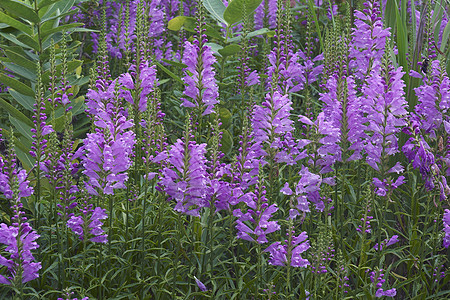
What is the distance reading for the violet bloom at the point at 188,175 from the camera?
330cm

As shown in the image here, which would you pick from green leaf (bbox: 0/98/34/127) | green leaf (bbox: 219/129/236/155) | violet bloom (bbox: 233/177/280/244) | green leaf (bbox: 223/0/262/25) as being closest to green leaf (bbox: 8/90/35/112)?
green leaf (bbox: 0/98/34/127)

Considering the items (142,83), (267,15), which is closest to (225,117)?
(142,83)

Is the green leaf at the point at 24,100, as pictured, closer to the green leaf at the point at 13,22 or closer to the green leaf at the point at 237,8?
the green leaf at the point at 13,22

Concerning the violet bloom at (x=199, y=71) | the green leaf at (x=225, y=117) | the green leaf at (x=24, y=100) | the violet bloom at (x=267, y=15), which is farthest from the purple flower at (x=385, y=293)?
the violet bloom at (x=267, y=15)

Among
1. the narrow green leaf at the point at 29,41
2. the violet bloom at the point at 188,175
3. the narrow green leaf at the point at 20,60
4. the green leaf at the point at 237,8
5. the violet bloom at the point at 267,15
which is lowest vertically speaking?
the violet bloom at the point at 188,175

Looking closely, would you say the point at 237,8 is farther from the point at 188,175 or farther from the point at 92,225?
the point at 92,225

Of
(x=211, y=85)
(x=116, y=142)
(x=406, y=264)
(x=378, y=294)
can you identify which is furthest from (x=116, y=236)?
(x=406, y=264)

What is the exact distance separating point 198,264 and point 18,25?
255 cm

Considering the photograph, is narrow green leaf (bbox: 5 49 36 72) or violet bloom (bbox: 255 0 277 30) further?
violet bloom (bbox: 255 0 277 30)

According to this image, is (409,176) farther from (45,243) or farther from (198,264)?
(45,243)

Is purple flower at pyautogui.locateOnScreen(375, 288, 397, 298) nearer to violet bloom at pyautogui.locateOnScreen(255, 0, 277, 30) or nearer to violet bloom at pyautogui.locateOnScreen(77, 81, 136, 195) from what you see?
violet bloom at pyautogui.locateOnScreen(77, 81, 136, 195)

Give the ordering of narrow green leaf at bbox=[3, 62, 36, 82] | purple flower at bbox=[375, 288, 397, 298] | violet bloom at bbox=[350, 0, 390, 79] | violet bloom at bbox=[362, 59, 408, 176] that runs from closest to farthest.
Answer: purple flower at bbox=[375, 288, 397, 298] < violet bloom at bbox=[362, 59, 408, 176] < violet bloom at bbox=[350, 0, 390, 79] < narrow green leaf at bbox=[3, 62, 36, 82]

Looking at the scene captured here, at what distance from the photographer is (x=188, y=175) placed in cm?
334

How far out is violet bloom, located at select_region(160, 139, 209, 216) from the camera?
3303mm
